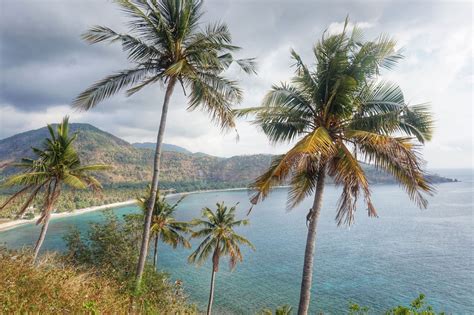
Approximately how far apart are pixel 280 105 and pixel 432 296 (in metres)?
37.8

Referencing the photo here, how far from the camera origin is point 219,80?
30.5 ft

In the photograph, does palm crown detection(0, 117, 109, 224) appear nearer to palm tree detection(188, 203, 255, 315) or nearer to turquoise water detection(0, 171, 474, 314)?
palm tree detection(188, 203, 255, 315)

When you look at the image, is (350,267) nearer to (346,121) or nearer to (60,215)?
(346,121)

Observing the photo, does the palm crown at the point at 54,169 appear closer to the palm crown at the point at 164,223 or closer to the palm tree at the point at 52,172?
the palm tree at the point at 52,172

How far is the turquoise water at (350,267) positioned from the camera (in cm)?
3303

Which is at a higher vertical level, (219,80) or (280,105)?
(219,80)

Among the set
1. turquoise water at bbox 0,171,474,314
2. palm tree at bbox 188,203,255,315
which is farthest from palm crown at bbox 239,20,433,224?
turquoise water at bbox 0,171,474,314

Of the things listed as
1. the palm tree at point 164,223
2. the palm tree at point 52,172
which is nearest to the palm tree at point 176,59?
the palm tree at point 52,172

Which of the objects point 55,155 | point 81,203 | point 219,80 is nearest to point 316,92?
point 219,80

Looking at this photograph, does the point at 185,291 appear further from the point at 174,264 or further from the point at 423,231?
the point at 423,231

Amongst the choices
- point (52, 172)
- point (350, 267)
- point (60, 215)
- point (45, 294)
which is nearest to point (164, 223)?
point (52, 172)

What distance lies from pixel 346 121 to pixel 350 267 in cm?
4326

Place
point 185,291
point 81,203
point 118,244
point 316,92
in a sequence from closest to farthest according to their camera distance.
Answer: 1. point 316,92
2. point 118,244
3. point 185,291
4. point 81,203

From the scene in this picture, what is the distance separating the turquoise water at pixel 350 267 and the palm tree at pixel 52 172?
913 inches
